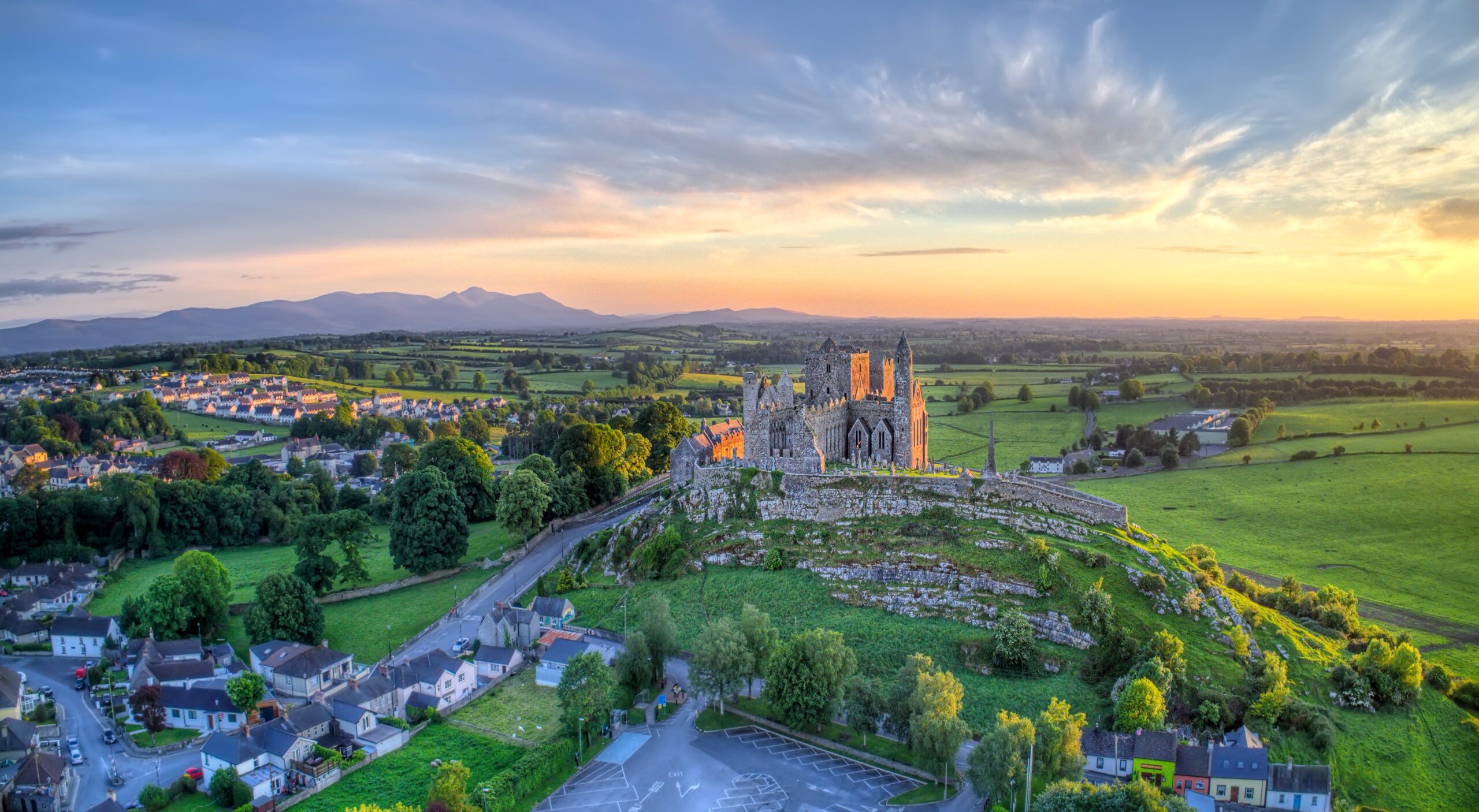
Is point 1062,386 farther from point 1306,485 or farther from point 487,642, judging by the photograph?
point 487,642

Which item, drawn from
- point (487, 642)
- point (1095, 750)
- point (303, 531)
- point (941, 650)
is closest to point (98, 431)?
point (303, 531)

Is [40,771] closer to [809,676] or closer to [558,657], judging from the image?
[558,657]

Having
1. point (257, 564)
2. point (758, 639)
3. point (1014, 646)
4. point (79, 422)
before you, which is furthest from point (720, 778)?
point (79, 422)

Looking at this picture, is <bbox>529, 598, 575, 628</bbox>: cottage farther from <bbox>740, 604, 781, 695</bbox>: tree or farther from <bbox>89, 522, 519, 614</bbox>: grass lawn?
<bbox>89, 522, 519, 614</bbox>: grass lawn

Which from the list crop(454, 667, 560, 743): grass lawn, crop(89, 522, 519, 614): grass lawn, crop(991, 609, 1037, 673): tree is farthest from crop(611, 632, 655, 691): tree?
crop(89, 522, 519, 614): grass lawn

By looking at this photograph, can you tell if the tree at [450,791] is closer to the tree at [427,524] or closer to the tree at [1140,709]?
the tree at [1140,709]

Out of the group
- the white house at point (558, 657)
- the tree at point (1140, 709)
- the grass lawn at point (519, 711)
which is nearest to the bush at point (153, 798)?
the grass lawn at point (519, 711)
